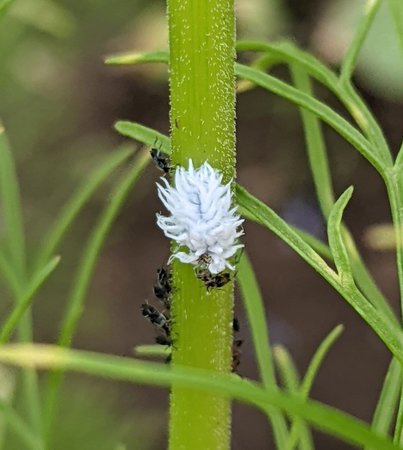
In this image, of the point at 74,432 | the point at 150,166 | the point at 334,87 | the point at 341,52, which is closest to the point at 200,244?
the point at 334,87

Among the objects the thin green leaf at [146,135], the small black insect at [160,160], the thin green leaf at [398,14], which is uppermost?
the thin green leaf at [398,14]

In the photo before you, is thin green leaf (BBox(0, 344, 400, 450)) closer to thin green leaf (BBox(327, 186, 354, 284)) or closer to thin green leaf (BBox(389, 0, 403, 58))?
thin green leaf (BBox(327, 186, 354, 284))

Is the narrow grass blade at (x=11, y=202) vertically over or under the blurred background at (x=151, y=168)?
under

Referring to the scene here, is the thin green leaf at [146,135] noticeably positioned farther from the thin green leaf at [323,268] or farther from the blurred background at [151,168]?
the blurred background at [151,168]

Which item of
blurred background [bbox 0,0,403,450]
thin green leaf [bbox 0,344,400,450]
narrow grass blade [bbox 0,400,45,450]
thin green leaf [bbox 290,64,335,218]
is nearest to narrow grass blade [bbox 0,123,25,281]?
narrow grass blade [bbox 0,400,45,450]

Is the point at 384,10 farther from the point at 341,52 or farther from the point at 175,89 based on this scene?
the point at 175,89

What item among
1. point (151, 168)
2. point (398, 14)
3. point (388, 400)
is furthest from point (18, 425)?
point (151, 168)

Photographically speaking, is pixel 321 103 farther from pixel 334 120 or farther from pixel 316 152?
pixel 316 152

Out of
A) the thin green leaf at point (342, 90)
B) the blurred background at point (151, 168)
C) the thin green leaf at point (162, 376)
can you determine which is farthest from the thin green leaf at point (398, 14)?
the blurred background at point (151, 168)
